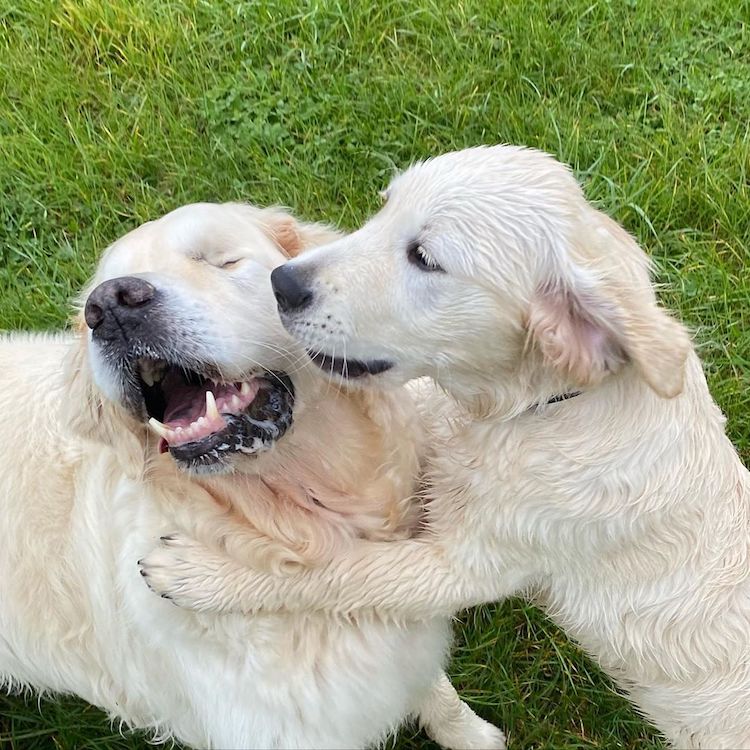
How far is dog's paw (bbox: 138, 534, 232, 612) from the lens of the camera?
6.31 ft

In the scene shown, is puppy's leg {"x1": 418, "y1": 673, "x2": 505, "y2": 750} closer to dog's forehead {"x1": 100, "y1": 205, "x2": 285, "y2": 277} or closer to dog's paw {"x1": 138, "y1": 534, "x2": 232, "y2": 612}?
dog's paw {"x1": 138, "y1": 534, "x2": 232, "y2": 612}

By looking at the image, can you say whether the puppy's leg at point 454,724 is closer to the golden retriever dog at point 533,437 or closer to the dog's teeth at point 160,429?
the golden retriever dog at point 533,437

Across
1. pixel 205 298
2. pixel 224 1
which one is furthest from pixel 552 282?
pixel 224 1

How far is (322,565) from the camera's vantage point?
2.02m

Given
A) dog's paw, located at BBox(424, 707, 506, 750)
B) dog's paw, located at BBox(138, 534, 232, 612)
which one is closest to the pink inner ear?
dog's paw, located at BBox(138, 534, 232, 612)

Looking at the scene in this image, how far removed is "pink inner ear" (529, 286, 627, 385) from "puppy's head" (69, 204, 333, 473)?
593 millimetres

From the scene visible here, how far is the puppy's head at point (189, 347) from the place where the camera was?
1.84m

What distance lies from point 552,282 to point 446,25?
7.78 feet

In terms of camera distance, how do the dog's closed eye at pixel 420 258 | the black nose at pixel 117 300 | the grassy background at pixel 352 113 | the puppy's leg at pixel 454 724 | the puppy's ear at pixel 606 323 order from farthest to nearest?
the grassy background at pixel 352 113 → the puppy's leg at pixel 454 724 → the dog's closed eye at pixel 420 258 → the black nose at pixel 117 300 → the puppy's ear at pixel 606 323

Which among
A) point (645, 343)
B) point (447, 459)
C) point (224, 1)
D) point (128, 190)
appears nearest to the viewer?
point (645, 343)

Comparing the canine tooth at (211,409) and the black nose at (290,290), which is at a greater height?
the black nose at (290,290)

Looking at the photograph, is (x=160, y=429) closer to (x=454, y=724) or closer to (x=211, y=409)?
(x=211, y=409)

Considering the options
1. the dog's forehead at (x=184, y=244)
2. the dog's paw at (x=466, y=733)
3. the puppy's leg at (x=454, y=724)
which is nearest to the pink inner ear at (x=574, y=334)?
the dog's forehead at (x=184, y=244)

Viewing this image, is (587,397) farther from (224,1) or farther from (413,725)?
(224,1)
